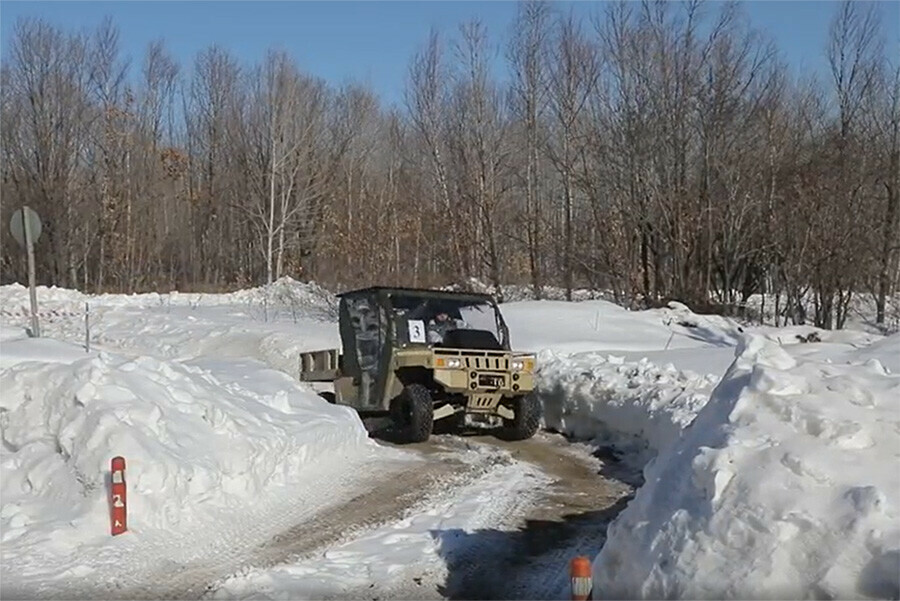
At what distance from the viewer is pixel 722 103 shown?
35.2m

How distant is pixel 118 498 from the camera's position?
26.0 ft

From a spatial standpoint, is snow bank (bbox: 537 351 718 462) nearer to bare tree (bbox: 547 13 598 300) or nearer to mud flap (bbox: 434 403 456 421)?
mud flap (bbox: 434 403 456 421)

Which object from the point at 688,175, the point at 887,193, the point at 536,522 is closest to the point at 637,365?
the point at 536,522

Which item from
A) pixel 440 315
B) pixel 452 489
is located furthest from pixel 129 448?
pixel 440 315

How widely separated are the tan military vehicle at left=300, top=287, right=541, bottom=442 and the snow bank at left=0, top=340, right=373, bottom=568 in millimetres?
2674

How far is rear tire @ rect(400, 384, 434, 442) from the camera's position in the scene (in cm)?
1365

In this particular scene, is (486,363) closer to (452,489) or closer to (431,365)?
(431,365)

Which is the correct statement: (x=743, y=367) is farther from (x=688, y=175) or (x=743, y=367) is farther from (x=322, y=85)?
(x=322, y=85)

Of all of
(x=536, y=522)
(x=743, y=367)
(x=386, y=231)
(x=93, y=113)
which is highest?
(x=93, y=113)

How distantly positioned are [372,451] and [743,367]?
21.9 ft

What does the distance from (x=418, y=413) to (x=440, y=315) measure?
1.95 meters

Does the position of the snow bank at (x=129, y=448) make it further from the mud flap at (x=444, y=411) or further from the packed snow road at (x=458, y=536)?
the mud flap at (x=444, y=411)

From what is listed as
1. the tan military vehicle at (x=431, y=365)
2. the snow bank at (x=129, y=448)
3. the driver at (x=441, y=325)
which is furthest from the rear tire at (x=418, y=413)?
the snow bank at (x=129, y=448)

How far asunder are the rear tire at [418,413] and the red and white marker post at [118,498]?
6.05m
